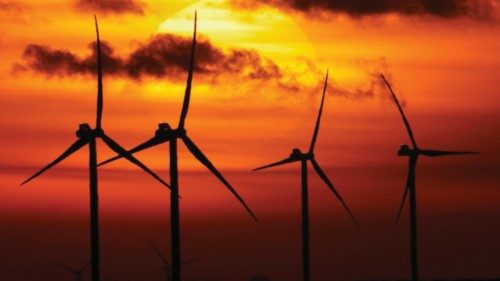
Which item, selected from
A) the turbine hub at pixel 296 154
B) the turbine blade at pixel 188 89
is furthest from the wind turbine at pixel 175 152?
the turbine hub at pixel 296 154

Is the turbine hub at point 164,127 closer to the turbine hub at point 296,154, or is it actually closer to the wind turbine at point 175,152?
the wind turbine at point 175,152

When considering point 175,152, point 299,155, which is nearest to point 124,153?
point 175,152

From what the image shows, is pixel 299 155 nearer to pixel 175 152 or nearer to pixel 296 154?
pixel 296 154

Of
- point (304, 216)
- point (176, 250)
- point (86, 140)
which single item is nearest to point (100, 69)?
point (86, 140)

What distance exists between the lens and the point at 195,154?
461 feet

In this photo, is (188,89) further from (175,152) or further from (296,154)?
(296,154)

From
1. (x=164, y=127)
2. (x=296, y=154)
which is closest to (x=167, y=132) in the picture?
(x=164, y=127)

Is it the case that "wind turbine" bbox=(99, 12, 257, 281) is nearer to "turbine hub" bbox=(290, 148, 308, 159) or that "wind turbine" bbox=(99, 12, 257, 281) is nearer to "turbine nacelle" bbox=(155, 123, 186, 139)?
"turbine nacelle" bbox=(155, 123, 186, 139)

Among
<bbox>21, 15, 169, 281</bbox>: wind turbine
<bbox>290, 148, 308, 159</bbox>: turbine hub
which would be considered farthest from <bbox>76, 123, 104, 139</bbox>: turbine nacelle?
<bbox>290, 148, 308, 159</bbox>: turbine hub

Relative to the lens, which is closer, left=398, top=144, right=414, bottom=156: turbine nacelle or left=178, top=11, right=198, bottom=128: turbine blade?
left=178, top=11, right=198, bottom=128: turbine blade

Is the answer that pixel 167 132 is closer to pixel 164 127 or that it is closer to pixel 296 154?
pixel 164 127

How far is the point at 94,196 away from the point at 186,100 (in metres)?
11.3

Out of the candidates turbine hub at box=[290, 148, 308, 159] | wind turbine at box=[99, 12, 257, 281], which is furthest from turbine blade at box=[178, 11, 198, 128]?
turbine hub at box=[290, 148, 308, 159]

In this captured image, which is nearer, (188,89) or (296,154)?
(188,89)
